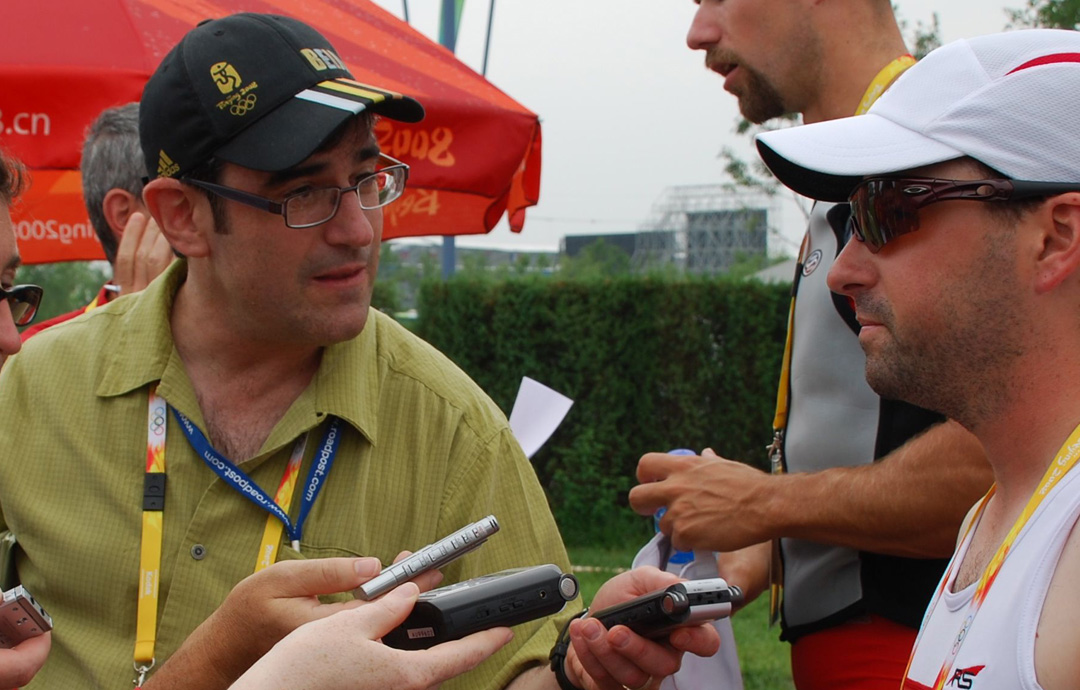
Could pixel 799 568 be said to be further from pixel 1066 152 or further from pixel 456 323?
pixel 456 323

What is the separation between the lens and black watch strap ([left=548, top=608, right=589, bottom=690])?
2.36 meters

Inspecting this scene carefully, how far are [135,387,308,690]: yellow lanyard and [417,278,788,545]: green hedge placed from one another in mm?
7666

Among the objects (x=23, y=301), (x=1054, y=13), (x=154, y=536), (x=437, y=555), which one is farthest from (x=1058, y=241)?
(x=1054, y=13)

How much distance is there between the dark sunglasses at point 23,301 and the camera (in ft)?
8.57

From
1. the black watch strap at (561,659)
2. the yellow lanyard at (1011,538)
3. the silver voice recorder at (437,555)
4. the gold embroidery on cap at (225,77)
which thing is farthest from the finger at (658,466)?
the gold embroidery on cap at (225,77)

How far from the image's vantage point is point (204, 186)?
2664mm

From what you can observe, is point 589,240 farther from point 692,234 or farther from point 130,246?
point 130,246

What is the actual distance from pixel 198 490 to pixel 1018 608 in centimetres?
182

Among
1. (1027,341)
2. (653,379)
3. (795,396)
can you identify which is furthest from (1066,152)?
(653,379)

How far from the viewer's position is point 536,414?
11.4 feet

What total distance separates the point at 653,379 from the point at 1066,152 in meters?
8.63

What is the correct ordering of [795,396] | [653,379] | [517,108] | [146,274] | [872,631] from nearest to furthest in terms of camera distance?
[872,631]
[795,396]
[146,274]
[517,108]
[653,379]

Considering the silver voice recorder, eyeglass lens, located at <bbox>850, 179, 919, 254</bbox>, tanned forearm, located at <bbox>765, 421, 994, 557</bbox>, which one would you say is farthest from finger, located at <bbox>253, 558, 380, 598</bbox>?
tanned forearm, located at <bbox>765, 421, 994, 557</bbox>

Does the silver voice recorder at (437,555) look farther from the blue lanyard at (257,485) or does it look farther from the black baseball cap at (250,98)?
the black baseball cap at (250,98)
